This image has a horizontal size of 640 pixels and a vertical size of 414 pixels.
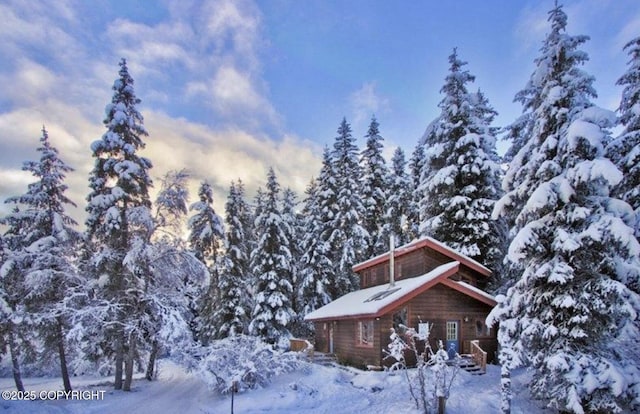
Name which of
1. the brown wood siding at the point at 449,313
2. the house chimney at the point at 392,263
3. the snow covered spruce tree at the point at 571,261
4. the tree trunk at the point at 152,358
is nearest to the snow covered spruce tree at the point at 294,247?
the house chimney at the point at 392,263

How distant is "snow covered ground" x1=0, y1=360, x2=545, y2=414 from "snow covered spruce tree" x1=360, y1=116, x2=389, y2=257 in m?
17.5

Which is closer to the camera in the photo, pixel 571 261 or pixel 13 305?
pixel 571 261

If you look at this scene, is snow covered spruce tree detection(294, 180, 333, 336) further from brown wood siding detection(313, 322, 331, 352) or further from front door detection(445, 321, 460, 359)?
front door detection(445, 321, 460, 359)

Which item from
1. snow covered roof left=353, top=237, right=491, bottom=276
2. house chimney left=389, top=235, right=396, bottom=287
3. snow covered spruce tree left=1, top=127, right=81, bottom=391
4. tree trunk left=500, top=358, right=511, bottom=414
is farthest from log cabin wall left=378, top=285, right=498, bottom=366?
snow covered spruce tree left=1, top=127, right=81, bottom=391

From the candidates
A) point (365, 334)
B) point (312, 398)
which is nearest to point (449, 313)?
point (365, 334)

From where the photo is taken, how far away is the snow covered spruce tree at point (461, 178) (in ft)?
74.6

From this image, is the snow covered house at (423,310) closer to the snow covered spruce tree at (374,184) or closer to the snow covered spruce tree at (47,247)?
the snow covered spruce tree at (374,184)

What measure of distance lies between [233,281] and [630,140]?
24776 mm

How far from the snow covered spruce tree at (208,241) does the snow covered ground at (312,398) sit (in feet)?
39.4

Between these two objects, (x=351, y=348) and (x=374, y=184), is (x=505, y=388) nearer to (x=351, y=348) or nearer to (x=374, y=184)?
(x=351, y=348)

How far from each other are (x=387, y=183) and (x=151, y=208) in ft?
Answer: 71.8

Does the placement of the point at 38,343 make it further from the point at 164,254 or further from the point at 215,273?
the point at 215,273

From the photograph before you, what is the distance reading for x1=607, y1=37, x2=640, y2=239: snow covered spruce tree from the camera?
45.3 feet

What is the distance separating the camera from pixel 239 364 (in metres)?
15.7
